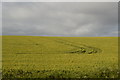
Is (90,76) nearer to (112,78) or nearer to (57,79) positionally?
(112,78)

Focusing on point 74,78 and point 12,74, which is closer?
point 74,78

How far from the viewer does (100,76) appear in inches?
594

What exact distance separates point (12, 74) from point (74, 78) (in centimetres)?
488

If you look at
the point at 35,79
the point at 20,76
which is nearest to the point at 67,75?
the point at 35,79

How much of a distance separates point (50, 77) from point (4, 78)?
11.0 ft

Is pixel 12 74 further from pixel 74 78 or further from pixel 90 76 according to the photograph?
pixel 90 76

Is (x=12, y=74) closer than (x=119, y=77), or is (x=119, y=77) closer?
(x=119, y=77)

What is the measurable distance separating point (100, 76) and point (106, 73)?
0.95 metres

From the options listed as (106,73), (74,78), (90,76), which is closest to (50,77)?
(74,78)

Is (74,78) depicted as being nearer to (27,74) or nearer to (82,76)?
(82,76)

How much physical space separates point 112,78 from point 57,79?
3924 mm

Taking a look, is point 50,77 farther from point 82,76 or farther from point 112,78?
point 112,78

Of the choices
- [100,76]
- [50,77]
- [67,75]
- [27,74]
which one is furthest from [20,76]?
[100,76]

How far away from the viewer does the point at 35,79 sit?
14.5 meters
